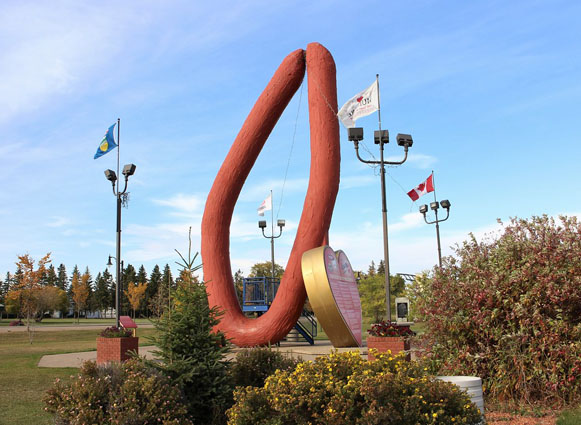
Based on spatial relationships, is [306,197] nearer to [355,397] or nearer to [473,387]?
[473,387]

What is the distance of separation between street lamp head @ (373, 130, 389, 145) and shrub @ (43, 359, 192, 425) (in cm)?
1088

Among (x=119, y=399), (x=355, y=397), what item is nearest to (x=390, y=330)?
(x=355, y=397)

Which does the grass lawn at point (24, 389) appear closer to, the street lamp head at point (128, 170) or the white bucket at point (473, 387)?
the white bucket at point (473, 387)

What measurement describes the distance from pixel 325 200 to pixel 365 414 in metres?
10.4

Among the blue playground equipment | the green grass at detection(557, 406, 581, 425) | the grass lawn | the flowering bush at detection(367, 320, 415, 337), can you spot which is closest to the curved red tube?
the grass lawn

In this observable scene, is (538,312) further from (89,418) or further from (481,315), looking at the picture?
(89,418)

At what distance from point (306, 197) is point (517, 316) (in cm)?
837

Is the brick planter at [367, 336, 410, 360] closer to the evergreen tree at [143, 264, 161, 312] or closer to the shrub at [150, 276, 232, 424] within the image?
the shrub at [150, 276, 232, 424]

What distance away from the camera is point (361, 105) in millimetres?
16422

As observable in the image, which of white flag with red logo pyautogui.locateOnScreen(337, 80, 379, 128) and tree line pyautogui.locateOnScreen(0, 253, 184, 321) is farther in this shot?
tree line pyautogui.locateOnScreen(0, 253, 184, 321)

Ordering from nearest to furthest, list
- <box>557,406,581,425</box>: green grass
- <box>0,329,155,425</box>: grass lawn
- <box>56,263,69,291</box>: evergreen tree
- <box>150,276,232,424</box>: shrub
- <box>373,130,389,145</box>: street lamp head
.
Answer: <box>557,406,581,425</box>: green grass, <box>150,276,232,424</box>: shrub, <box>0,329,155,425</box>: grass lawn, <box>373,130,389,145</box>: street lamp head, <box>56,263,69,291</box>: evergreen tree

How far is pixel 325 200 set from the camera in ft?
50.6

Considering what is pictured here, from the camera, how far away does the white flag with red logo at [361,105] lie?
16188mm

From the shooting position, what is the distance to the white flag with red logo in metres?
16.2
